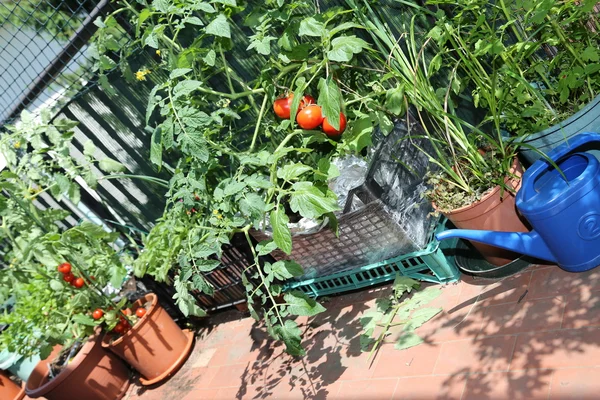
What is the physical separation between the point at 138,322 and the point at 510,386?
8.20 ft

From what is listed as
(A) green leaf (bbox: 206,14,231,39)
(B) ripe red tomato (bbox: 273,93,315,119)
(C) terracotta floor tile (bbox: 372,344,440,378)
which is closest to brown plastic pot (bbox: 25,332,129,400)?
(C) terracotta floor tile (bbox: 372,344,440,378)

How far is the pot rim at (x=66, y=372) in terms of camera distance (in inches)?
160

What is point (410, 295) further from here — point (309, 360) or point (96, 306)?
point (96, 306)

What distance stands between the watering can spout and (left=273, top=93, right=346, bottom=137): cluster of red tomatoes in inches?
28.6

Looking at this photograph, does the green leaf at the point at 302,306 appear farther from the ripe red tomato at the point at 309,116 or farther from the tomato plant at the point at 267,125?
the ripe red tomato at the point at 309,116

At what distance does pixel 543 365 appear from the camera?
2457mm

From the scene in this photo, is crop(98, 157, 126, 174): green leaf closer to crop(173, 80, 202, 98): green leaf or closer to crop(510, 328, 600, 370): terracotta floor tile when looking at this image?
crop(173, 80, 202, 98): green leaf

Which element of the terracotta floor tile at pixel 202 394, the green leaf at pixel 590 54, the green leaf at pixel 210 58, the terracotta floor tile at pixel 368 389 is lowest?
the terracotta floor tile at pixel 368 389

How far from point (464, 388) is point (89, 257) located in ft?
8.44

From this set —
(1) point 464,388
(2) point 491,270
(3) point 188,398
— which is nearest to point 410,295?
(2) point 491,270

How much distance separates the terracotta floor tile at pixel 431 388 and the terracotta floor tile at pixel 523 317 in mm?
275

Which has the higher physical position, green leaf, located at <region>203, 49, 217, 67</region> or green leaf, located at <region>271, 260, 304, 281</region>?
green leaf, located at <region>203, 49, 217, 67</region>

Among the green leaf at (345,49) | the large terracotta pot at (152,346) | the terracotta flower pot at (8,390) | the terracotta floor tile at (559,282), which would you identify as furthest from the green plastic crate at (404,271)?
the terracotta flower pot at (8,390)

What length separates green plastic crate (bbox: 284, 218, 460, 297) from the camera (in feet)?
10.7
